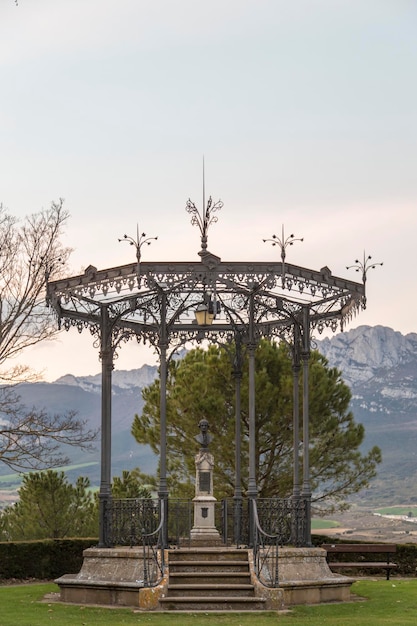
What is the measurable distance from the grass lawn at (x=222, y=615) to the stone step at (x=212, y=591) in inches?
30.5

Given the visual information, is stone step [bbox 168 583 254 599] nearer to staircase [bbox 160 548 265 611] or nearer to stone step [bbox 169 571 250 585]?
staircase [bbox 160 548 265 611]

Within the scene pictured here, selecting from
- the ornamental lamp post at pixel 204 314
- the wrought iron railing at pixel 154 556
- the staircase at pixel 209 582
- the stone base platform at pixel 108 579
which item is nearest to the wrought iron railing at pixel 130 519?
the wrought iron railing at pixel 154 556

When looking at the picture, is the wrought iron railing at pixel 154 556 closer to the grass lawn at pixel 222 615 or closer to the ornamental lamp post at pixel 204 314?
the grass lawn at pixel 222 615

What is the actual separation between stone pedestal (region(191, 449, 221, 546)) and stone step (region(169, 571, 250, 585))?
267 cm

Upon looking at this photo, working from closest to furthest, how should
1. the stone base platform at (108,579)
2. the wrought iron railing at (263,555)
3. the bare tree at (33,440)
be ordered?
the wrought iron railing at (263,555) < the stone base platform at (108,579) < the bare tree at (33,440)

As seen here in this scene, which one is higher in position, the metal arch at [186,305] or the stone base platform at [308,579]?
the metal arch at [186,305]

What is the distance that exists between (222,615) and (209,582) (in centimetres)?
159

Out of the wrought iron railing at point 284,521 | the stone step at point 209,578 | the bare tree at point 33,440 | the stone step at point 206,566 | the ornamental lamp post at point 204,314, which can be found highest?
the ornamental lamp post at point 204,314

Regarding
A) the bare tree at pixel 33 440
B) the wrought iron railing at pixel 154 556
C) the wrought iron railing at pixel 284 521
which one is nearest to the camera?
the wrought iron railing at pixel 154 556

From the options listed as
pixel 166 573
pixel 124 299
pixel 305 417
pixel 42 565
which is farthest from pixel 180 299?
pixel 42 565

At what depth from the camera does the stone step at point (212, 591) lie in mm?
18109

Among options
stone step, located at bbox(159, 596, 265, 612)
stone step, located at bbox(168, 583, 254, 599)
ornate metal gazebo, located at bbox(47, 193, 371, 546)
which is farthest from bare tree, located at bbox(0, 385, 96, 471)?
stone step, located at bbox(159, 596, 265, 612)

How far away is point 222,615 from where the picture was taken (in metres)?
17.0

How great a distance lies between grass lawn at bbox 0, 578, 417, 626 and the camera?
1594 centimetres
